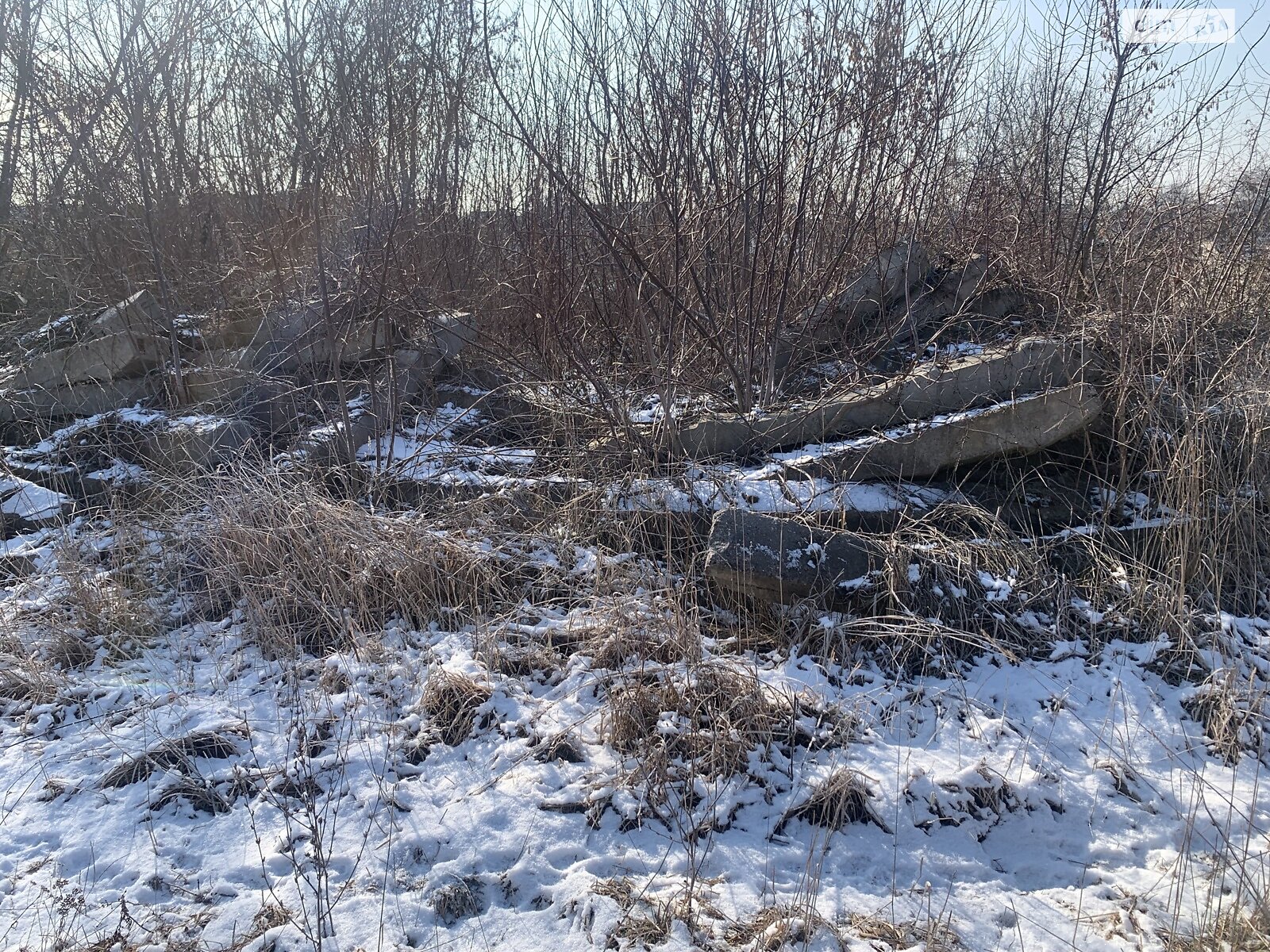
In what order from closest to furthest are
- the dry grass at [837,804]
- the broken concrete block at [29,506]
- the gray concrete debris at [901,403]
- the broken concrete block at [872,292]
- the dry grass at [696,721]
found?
the dry grass at [837,804]
the dry grass at [696,721]
the gray concrete debris at [901,403]
the broken concrete block at [29,506]
the broken concrete block at [872,292]

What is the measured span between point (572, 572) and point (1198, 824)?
255 centimetres

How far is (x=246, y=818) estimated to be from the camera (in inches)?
106

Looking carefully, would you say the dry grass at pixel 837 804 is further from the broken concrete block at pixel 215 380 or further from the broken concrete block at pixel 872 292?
the broken concrete block at pixel 215 380

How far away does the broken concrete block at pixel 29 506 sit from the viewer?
4.74 m

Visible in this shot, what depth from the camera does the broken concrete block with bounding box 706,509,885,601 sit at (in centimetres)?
366

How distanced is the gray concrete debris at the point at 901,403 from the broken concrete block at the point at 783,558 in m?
1.00

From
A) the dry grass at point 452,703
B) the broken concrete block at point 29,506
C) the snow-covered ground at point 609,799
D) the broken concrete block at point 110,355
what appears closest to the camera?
the snow-covered ground at point 609,799

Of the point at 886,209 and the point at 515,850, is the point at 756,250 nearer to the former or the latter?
the point at 886,209

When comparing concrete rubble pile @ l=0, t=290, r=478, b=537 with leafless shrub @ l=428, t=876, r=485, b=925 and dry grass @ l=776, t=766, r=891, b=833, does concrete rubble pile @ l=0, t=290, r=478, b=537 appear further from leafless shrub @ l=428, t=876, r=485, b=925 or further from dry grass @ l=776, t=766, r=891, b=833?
dry grass @ l=776, t=766, r=891, b=833

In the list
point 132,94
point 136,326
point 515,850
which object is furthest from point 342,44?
point 515,850

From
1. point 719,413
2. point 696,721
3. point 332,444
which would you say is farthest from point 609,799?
point 332,444

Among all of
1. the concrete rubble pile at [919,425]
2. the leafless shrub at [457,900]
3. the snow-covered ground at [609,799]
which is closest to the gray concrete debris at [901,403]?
the concrete rubble pile at [919,425]

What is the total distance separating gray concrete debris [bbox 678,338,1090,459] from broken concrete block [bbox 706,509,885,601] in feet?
3.28

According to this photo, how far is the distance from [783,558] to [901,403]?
4.82 feet
